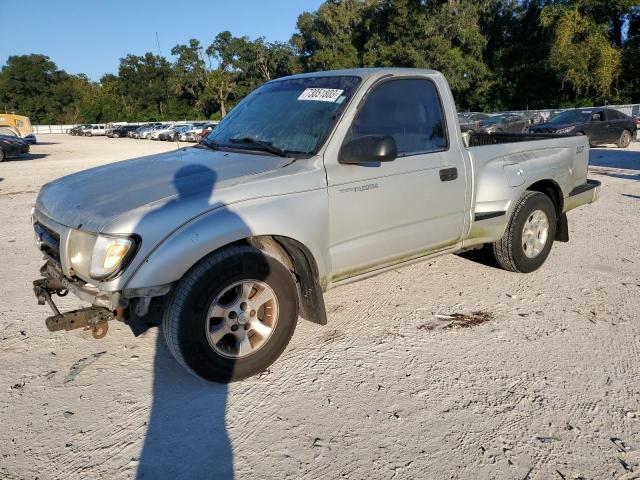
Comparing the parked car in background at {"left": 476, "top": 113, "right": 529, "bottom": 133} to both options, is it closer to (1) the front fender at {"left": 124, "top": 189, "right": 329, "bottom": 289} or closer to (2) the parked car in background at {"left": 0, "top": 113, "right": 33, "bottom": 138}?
(1) the front fender at {"left": 124, "top": 189, "right": 329, "bottom": 289}

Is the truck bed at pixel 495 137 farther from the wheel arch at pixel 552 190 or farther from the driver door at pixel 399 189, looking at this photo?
the driver door at pixel 399 189

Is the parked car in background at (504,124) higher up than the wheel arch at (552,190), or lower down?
higher up

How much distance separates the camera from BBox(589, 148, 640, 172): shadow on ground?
13.3 metres

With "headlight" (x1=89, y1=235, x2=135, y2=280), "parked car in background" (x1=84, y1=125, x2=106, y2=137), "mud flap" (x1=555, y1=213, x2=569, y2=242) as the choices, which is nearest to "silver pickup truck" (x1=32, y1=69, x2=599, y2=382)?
"headlight" (x1=89, y1=235, x2=135, y2=280)

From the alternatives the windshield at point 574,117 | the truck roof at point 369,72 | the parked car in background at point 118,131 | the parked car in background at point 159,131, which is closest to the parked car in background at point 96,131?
the parked car in background at point 118,131

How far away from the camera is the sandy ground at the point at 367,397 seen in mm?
2398

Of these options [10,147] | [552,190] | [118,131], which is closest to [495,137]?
[552,190]

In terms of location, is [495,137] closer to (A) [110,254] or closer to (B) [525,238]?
(B) [525,238]

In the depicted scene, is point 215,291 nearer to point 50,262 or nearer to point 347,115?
point 50,262

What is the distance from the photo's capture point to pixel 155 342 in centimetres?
366

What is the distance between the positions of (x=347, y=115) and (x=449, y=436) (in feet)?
6.99

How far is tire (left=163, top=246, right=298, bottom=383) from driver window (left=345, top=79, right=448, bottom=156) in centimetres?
118

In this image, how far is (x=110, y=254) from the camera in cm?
262

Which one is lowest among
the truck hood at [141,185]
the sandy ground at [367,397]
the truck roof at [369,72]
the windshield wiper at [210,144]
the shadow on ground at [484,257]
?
the sandy ground at [367,397]
